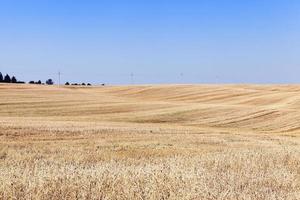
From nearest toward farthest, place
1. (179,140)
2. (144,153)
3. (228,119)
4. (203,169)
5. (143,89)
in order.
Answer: (203,169) → (144,153) → (179,140) → (228,119) → (143,89)

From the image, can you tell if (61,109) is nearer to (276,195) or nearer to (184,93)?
(184,93)

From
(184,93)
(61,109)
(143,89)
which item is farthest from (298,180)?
(143,89)

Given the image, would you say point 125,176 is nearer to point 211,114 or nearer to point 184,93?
point 211,114

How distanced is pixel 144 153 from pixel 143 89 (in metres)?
64.6

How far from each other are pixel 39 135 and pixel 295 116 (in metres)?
24.1

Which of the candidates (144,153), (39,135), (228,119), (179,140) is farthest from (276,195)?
(228,119)

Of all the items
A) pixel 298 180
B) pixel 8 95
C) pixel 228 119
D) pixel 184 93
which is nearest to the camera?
pixel 298 180

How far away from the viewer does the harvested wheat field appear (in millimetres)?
7027

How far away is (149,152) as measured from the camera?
17.9 meters

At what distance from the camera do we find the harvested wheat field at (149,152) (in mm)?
7027

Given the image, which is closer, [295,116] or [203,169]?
[203,169]

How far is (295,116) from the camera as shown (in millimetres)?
41875

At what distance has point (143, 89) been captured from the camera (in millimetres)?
82188

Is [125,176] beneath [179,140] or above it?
above
